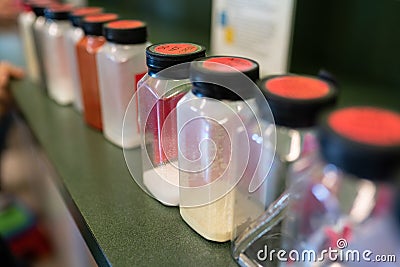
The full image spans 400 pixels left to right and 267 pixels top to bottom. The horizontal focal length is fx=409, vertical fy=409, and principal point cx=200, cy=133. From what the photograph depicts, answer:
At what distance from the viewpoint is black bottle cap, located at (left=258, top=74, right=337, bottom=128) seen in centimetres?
38

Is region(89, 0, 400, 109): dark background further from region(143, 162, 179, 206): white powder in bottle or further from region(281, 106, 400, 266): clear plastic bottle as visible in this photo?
region(281, 106, 400, 266): clear plastic bottle

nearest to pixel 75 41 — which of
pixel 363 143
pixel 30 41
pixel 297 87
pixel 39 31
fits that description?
pixel 39 31

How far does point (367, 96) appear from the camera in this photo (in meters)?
1.08

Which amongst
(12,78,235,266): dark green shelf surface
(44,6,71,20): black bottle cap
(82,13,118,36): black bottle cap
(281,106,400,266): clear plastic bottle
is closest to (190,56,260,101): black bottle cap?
(281,106,400,266): clear plastic bottle

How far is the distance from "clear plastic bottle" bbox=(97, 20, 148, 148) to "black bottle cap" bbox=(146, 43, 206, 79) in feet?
0.36

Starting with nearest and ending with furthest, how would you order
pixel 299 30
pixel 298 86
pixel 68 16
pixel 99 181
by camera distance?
1. pixel 298 86
2. pixel 99 181
3. pixel 68 16
4. pixel 299 30

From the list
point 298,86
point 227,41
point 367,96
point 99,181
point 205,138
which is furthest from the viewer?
point 227,41

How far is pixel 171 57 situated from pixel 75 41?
42 cm

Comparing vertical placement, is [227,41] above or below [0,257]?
above

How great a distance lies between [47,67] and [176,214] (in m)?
0.65

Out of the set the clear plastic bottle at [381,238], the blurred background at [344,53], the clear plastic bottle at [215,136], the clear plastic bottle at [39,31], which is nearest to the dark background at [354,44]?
the blurred background at [344,53]

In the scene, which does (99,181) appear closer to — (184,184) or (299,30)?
(184,184)

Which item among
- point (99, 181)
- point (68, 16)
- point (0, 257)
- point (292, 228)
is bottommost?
point (0, 257)

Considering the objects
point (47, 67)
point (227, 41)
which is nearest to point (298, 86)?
point (47, 67)
